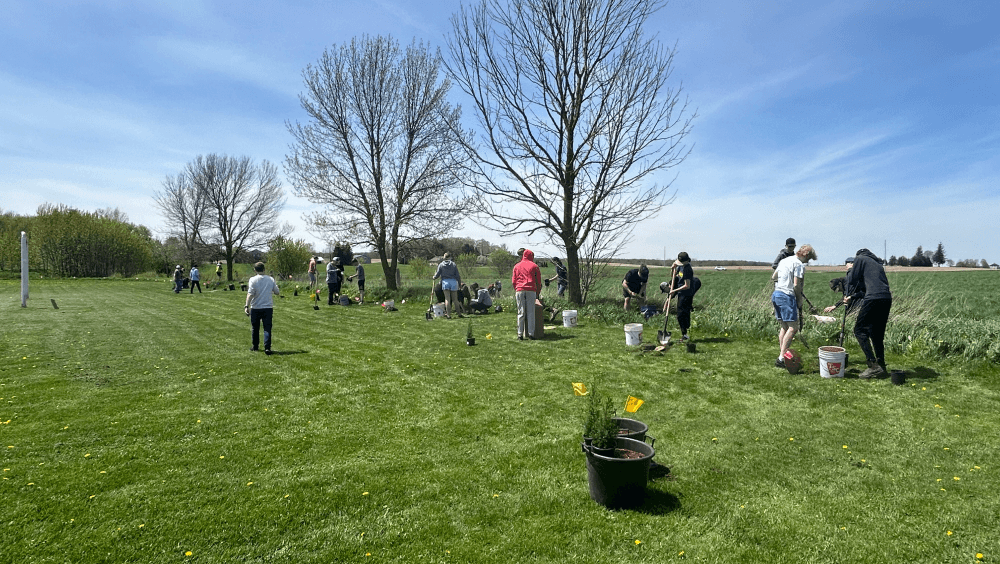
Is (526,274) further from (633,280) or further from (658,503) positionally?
(658,503)

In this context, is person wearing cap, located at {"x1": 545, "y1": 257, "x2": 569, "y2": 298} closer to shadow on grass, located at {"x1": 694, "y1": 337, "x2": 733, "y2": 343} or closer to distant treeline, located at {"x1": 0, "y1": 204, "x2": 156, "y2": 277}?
shadow on grass, located at {"x1": 694, "y1": 337, "x2": 733, "y2": 343}

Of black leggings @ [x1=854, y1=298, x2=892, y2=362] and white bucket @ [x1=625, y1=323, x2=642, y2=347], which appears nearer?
black leggings @ [x1=854, y1=298, x2=892, y2=362]

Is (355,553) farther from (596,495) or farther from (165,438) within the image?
(165,438)

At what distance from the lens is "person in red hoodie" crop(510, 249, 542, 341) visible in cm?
1046

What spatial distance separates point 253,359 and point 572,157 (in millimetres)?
10422

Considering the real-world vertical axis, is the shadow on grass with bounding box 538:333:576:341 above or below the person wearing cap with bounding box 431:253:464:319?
below

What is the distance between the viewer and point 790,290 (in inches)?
299

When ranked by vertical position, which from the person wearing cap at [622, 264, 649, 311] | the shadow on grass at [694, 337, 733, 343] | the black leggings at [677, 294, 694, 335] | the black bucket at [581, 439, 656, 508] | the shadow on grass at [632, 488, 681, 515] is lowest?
the shadow on grass at [632, 488, 681, 515]

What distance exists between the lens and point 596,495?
3584mm

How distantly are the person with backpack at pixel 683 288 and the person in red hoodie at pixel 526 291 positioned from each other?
2.75 meters

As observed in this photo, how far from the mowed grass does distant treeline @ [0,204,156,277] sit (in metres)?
43.9

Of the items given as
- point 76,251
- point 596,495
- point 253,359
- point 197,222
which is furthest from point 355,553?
point 76,251

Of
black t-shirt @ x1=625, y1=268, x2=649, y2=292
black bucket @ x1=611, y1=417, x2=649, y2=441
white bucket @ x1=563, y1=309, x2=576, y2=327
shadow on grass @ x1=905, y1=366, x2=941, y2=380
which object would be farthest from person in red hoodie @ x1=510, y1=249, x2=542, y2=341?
black bucket @ x1=611, y1=417, x2=649, y2=441

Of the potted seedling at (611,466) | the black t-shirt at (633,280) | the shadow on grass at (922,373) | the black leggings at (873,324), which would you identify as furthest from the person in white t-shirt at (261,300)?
the shadow on grass at (922,373)
